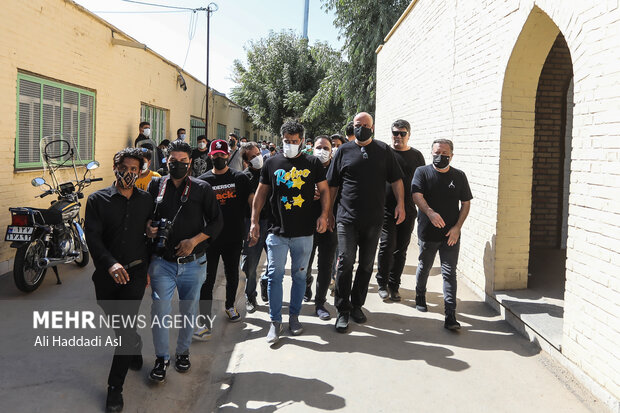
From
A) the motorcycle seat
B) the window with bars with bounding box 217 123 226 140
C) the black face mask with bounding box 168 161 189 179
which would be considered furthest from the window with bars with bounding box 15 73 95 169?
the window with bars with bounding box 217 123 226 140

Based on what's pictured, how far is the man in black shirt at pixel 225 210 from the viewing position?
4.95 m

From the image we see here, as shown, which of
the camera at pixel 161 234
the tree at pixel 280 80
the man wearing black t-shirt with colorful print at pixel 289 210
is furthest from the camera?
the tree at pixel 280 80

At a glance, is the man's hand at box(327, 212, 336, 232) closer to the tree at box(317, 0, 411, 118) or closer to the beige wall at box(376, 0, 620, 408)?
the beige wall at box(376, 0, 620, 408)

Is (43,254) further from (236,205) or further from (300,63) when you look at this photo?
(300,63)

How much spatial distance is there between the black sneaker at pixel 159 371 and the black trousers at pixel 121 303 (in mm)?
256

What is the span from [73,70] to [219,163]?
5108 mm

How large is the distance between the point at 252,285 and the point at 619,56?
3.96 meters

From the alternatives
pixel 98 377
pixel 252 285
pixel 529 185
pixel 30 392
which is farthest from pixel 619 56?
pixel 30 392

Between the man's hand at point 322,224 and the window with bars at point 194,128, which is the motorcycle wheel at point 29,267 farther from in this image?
the window with bars at point 194,128

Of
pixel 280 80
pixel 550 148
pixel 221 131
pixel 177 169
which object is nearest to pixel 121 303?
pixel 177 169

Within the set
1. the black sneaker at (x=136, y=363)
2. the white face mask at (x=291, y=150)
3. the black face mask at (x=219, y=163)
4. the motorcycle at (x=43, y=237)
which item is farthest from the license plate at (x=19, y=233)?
the white face mask at (x=291, y=150)

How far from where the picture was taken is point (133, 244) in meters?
3.55

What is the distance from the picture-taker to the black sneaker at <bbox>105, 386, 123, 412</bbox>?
338 centimetres

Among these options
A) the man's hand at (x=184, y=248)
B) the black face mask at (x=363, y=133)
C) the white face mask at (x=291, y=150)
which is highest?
the black face mask at (x=363, y=133)
